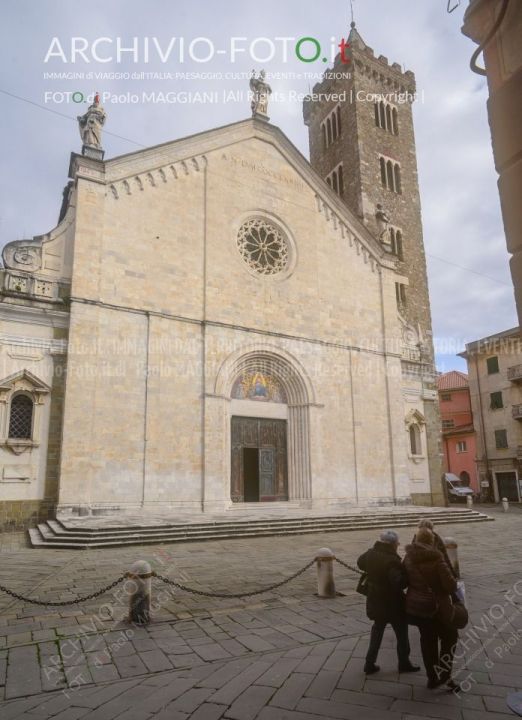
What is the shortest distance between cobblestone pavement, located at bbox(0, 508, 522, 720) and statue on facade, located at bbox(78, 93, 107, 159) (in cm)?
1465

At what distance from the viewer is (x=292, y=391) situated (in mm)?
20844

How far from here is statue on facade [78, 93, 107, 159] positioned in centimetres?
1838

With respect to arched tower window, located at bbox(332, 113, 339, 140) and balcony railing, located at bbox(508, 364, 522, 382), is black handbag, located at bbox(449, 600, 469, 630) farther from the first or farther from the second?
arched tower window, located at bbox(332, 113, 339, 140)

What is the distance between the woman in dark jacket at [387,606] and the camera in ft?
16.0

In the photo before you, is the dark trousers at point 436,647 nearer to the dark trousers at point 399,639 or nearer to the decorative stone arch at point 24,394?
the dark trousers at point 399,639

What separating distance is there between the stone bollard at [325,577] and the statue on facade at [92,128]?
16.2 metres

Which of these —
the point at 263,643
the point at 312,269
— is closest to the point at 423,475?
the point at 312,269

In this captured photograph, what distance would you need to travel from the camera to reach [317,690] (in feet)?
14.7

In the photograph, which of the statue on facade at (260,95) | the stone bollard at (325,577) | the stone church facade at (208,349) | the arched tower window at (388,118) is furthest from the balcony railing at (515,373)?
the stone bollard at (325,577)

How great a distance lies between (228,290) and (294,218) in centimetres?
526

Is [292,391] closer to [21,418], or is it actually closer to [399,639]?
[21,418]

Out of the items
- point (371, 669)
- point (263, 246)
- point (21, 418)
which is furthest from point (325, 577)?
point (263, 246)

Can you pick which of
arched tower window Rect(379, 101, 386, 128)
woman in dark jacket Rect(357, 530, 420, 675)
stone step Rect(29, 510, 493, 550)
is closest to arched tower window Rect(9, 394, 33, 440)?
stone step Rect(29, 510, 493, 550)

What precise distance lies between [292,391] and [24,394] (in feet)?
32.7
